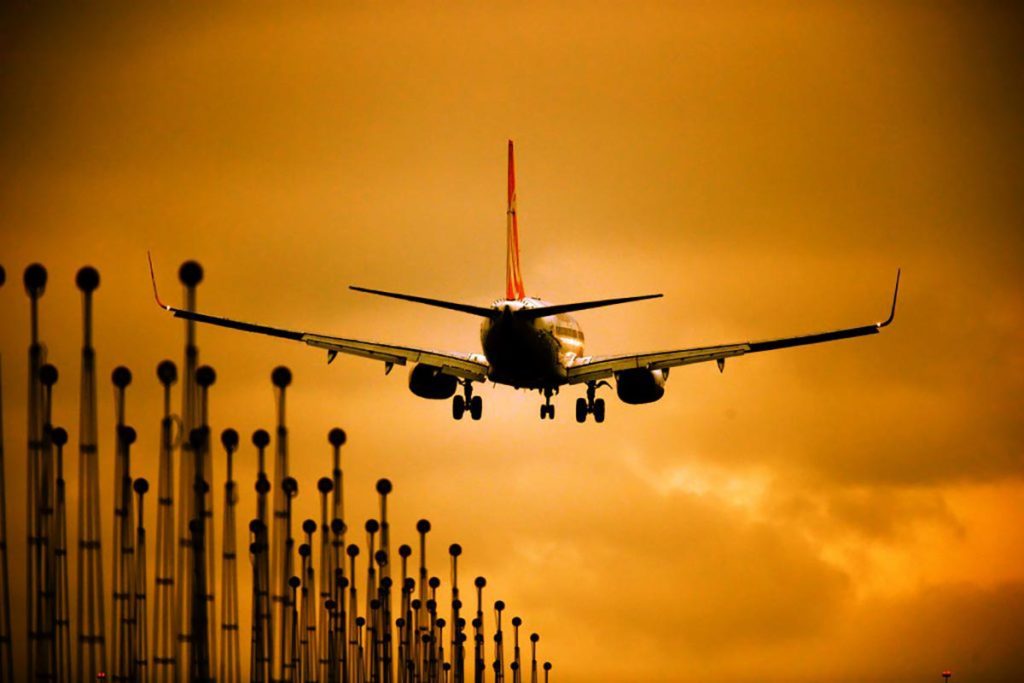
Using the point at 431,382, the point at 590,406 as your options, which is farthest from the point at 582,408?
the point at 431,382

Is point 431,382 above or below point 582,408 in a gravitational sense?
above

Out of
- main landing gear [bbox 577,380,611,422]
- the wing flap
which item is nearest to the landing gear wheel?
main landing gear [bbox 577,380,611,422]

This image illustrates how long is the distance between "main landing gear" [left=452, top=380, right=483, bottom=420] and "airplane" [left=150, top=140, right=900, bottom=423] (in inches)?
2.6

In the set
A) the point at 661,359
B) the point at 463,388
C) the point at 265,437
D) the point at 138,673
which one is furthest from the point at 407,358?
the point at 265,437

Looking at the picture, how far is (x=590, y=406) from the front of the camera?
177000mm

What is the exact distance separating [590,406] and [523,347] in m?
13.2

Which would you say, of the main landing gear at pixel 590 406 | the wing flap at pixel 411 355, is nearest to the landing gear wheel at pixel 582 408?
the main landing gear at pixel 590 406

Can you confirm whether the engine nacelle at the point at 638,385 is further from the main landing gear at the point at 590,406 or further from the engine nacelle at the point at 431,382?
the engine nacelle at the point at 431,382

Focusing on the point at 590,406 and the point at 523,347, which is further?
the point at 590,406

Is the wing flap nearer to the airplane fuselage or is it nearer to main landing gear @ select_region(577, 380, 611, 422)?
the airplane fuselage

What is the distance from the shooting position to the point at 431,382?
573 feet

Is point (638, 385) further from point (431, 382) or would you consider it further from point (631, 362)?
point (431, 382)

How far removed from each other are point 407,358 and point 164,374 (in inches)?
2629

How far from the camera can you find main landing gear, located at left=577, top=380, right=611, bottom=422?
579 feet
